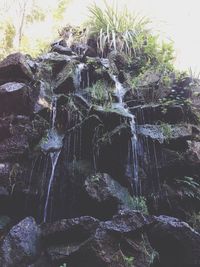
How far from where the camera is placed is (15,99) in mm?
5297

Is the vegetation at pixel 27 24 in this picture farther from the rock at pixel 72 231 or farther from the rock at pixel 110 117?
the rock at pixel 72 231

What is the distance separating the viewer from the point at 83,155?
527 centimetres

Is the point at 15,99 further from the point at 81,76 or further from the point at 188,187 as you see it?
the point at 188,187

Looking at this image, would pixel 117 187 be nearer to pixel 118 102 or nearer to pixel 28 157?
pixel 28 157

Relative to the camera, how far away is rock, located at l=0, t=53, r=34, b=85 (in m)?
5.63

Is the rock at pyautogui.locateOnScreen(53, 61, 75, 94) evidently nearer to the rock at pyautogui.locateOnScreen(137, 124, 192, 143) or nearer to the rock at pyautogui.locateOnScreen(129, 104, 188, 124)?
the rock at pyautogui.locateOnScreen(129, 104, 188, 124)

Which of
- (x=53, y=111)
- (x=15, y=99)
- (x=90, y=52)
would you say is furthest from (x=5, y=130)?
(x=90, y=52)

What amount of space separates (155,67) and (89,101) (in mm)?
1941

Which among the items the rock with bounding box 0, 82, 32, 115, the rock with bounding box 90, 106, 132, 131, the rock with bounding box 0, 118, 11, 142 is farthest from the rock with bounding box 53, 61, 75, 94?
the rock with bounding box 0, 118, 11, 142

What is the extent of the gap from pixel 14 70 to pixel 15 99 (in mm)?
662

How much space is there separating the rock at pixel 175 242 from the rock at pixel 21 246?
4.77ft

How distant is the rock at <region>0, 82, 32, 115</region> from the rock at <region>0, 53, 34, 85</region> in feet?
1.02

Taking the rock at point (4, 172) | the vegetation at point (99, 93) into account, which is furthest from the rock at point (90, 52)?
the rock at point (4, 172)

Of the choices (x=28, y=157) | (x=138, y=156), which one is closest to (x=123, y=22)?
(x=138, y=156)
